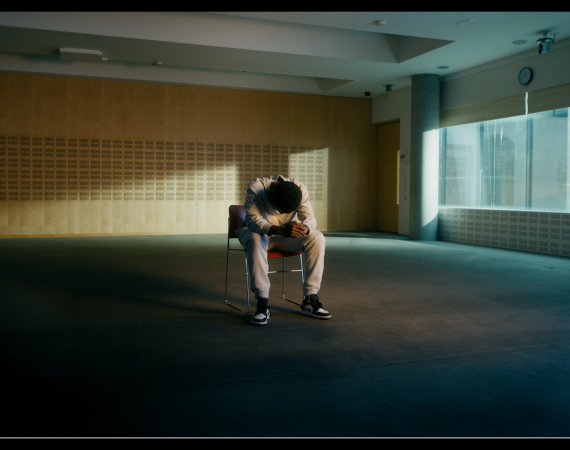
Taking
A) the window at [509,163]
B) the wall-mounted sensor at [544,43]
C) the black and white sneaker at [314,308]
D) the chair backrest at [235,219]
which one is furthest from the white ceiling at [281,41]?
the black and white sneaker at [314,308]

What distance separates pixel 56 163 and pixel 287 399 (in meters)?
8.77

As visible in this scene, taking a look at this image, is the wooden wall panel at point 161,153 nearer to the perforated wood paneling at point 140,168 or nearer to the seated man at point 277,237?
the perforated wood paneling at point 140,168

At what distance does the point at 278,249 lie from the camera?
3555 millimetres

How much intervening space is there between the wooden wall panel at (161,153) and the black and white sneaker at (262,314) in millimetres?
7120

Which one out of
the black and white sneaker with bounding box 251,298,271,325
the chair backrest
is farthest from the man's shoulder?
the black and white sneaker with bounding box 251,298,271,325

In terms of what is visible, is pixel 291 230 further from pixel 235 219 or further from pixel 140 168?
pixel 140 168

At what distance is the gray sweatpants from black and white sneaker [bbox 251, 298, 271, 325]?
0.04 meters

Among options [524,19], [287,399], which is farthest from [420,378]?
[524,19]

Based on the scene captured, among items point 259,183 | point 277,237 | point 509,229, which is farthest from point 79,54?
point 509,229

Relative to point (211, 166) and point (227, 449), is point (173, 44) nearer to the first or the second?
point (211, 166)

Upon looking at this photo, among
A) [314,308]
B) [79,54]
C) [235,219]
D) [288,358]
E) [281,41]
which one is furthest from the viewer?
[79,54]

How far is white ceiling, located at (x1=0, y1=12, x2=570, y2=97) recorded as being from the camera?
6363 mm

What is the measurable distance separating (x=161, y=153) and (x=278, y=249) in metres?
7.12

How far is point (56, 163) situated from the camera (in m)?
9.41
